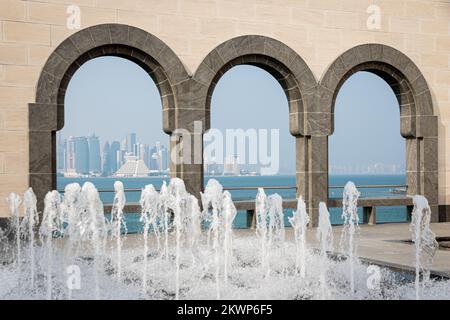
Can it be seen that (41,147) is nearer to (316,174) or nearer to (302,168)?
(302,168)

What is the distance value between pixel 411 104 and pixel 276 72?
3253mm

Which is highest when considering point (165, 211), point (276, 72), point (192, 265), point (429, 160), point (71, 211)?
point (276, 72)

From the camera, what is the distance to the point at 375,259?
9.09 meters

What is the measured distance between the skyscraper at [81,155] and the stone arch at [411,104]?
72.9 metres

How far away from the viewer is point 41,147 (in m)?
11.8

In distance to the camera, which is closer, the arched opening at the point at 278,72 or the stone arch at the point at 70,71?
the stone arch at the point at 70,71

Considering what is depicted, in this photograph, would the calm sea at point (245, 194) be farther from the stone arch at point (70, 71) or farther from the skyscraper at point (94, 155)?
the stone arch at point (70, 71)

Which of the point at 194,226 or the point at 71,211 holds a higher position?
the point at 71,211

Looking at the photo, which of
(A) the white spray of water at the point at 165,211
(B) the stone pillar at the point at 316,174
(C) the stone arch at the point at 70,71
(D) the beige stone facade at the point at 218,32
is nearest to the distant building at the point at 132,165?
(D) the beige stone facade at the point at 218,32

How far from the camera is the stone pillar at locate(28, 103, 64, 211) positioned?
11.8 metres

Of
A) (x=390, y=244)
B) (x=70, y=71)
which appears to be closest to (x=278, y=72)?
(x=70, y=71)

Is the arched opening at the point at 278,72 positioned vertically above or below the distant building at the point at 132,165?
above

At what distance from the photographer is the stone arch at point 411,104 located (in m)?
14.3
